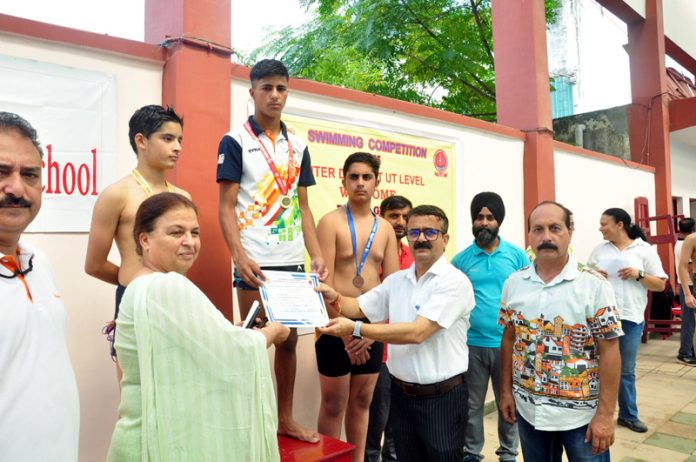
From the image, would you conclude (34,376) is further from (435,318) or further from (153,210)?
(435,318)

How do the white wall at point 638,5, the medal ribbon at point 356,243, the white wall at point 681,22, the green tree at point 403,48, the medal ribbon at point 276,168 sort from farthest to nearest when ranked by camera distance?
1. the white wall at point 681,22
2. the green tree at point 403,48
3. the white wall at point 638,5
4. the medal ribbon at point 356,243
5. the medal ribbon at point 276,168

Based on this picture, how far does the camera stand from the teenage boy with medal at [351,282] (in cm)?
321

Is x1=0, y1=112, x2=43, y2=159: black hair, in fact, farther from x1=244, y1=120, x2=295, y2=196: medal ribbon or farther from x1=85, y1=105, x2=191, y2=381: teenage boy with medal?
x1=244, y1=120, x2=295, y2=196: medal ribbon

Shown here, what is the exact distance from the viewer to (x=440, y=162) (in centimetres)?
521

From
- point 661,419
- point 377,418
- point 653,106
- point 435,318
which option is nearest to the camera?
point 435,318

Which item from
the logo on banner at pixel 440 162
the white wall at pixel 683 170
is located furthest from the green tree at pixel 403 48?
the logo on banner at pixel 440 162

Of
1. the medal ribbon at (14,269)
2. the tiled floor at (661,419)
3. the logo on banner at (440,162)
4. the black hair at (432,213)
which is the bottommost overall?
the tiled floor at (661,419)

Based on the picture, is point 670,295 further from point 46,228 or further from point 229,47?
point 46,228

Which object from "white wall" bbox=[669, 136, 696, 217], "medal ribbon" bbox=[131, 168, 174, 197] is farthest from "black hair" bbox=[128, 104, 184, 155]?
"white wall" bbox=[669, 136, 696, 217]

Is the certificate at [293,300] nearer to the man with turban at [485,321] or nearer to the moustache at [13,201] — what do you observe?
the moustache at [13,201]

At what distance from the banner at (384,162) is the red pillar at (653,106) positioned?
272 inches

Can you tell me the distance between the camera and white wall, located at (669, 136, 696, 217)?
11648 millimetres

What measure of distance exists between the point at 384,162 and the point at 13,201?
3509 millimetres

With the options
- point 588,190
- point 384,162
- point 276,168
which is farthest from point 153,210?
point 588,190
